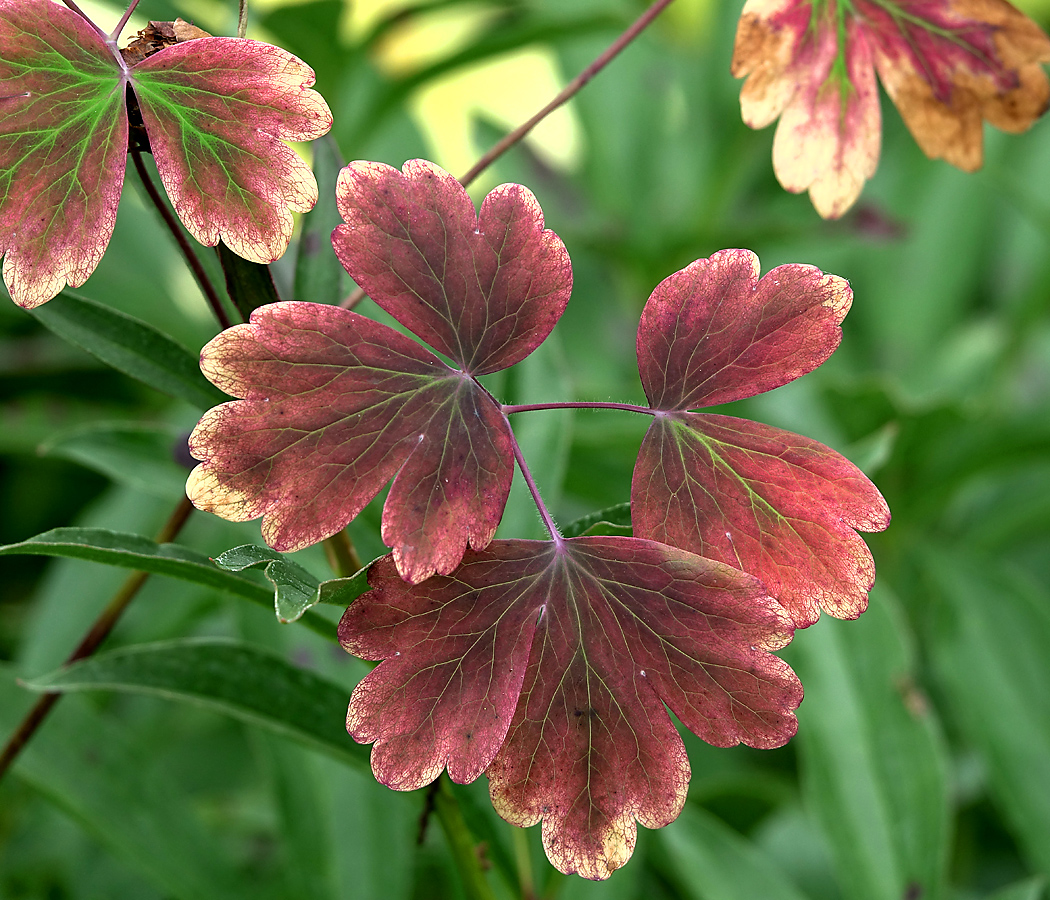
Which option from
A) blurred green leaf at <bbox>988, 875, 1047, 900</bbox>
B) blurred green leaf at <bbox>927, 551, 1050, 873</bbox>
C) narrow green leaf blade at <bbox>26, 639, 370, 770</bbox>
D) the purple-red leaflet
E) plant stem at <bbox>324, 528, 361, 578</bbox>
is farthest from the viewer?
blurred green leaf at <bbox>927, 551, 1050, 873</bbox>

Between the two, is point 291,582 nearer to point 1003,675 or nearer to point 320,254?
point 320,254

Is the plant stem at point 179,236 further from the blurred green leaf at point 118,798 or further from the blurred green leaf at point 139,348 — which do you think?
the blurred green leaf at point 118,798

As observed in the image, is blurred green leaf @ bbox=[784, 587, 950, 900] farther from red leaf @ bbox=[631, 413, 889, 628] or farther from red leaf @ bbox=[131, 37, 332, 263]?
red leaf @ bbox=[131, 37, 332, 263]

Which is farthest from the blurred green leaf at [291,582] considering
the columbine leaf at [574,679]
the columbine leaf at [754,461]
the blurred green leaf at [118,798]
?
the blurred green leaf at [118,798]

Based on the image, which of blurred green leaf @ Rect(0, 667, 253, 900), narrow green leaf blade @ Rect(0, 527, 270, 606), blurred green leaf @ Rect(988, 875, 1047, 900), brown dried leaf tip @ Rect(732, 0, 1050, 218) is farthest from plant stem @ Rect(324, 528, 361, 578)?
blurred green leaf @ Rect(988, 875, 1047, 900)

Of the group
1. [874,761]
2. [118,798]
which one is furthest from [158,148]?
[874,761]

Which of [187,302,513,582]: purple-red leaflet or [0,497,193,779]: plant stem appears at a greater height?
[187,302,513,582]: purple-red leaflet
